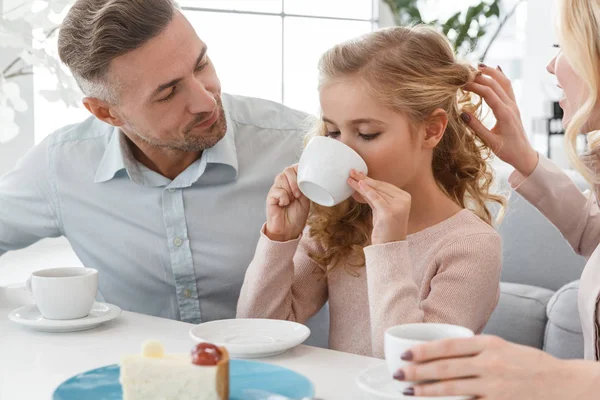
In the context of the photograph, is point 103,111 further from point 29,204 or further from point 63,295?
point 63,295

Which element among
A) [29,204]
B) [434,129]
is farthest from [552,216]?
[29,204]

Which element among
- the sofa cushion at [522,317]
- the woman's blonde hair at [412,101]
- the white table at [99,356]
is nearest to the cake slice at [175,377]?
the white table at [99,356]

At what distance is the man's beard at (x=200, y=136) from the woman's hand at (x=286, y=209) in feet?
0.85

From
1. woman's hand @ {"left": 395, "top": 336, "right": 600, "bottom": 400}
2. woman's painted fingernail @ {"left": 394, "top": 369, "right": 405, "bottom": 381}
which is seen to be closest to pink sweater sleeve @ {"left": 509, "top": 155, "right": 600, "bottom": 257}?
woman's hand @ {"left": 395, "top": 336, "right": 600, "bottom": 400}

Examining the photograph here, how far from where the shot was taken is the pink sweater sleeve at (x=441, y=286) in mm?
1416

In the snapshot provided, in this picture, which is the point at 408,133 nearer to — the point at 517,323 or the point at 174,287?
the point at 174,287

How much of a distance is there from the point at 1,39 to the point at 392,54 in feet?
2.65

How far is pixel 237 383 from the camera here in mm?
1122

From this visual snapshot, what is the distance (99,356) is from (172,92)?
2.37 ft

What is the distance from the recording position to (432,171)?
1803mm

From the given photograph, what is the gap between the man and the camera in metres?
1.83

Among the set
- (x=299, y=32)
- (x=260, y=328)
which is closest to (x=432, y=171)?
(x=260, y=328)

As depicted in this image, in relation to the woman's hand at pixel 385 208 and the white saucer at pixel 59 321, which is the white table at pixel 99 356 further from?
the woman's hand at pixel 385 208

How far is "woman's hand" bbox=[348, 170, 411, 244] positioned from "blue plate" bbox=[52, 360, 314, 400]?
0.39 metres
